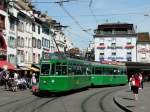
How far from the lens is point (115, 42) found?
120 meters

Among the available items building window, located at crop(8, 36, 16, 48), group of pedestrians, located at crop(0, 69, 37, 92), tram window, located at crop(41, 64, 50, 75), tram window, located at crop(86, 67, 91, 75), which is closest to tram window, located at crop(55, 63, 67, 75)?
tram window, located at crop(41, 64, 50, 75)

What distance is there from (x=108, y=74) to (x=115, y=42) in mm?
66708

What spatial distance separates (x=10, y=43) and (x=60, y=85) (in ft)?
101

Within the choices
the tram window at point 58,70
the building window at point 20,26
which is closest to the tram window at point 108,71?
the building window at point 20,26

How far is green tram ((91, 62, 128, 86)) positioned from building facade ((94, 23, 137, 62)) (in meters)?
56.6

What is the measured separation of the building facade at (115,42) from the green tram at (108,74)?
186 feet

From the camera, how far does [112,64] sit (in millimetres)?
55219

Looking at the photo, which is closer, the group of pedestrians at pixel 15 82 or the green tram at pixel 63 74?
the green tram at pixel 63 74

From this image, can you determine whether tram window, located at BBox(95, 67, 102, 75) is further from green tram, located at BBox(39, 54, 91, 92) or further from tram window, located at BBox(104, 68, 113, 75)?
green tram, located at BBox(39, 54, 91, 92)

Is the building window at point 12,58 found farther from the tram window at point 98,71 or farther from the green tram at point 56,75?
the green tram at point 56,75

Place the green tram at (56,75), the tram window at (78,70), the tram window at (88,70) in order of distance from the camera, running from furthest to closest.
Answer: the tram window at (88,70) → the tram window at (78,70) → the green tram at (56,75)

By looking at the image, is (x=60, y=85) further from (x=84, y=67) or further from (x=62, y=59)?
(x=84, y=67)

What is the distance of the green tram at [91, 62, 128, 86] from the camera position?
49625 millimetres

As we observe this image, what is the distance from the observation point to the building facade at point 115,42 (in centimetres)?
11731
